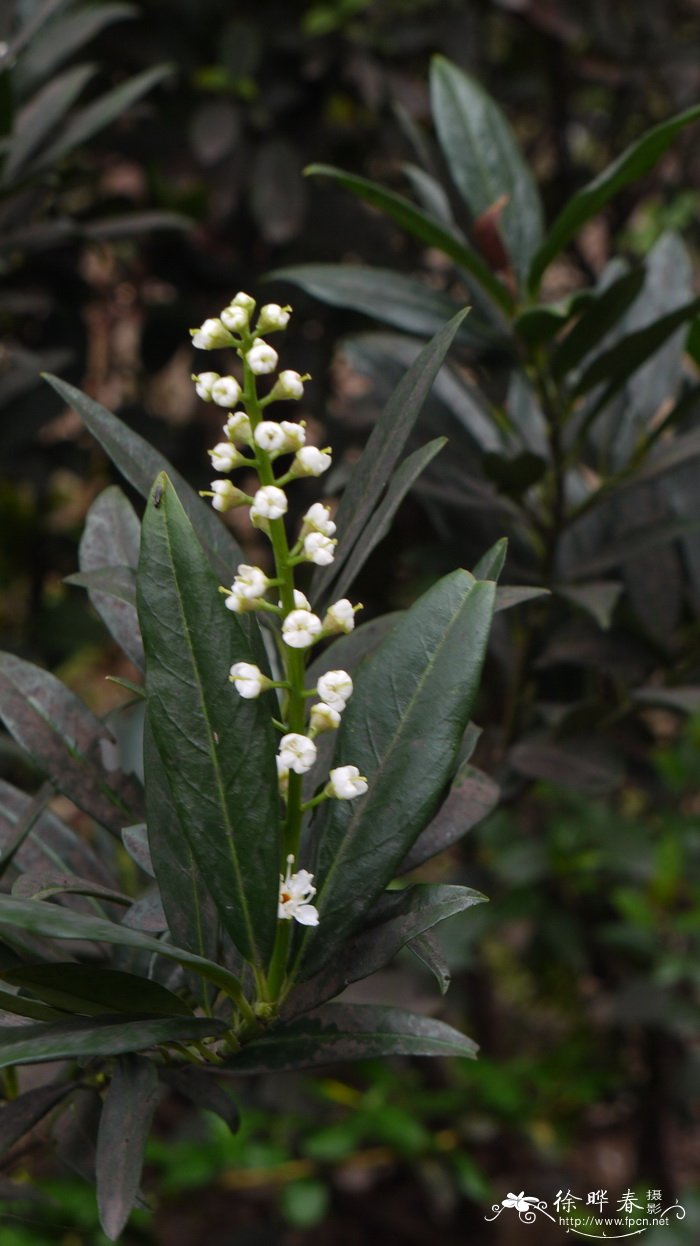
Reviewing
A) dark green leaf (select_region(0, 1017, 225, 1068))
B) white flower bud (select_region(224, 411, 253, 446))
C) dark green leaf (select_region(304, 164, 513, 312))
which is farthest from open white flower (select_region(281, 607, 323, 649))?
dark green leaf (select_region(304, 164, 513, 312))

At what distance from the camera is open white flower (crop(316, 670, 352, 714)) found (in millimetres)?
632

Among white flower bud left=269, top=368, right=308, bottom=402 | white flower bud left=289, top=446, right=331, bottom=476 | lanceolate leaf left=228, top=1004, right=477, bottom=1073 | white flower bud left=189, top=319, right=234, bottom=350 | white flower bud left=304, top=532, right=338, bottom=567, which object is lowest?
lanceolate leaf left=228, top=1004, right=477, bottom=1073

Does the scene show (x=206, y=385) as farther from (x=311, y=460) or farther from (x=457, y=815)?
→ (x=457, y=815)

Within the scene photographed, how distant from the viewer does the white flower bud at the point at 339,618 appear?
2.09ft

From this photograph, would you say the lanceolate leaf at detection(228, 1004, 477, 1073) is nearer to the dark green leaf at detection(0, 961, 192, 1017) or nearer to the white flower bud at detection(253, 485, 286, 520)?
the dark green leaf at detection(0, 961, 192, 1017)

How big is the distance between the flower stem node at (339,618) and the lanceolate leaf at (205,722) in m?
0.06

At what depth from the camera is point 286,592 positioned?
0.62m

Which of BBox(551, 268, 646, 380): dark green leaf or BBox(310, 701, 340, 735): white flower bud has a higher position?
BBox(551, 268, 646, 380): dark green leaf

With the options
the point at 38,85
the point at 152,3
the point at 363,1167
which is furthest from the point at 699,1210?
the point at 152,3

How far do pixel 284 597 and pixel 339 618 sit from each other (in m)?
0.04

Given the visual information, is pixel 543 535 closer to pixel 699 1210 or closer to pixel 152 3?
pixel 699 1210

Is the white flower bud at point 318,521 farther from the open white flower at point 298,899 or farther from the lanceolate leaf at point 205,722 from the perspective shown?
the open white flower at point 298,899

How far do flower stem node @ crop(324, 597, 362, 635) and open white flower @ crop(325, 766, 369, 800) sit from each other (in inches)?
3.0

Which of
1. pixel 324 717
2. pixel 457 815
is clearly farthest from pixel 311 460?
pixel 457 815
